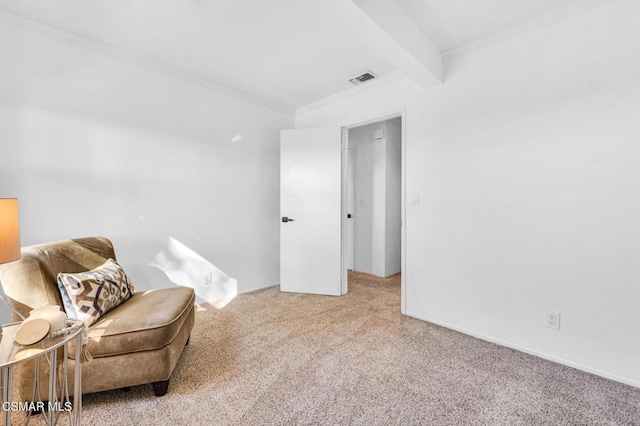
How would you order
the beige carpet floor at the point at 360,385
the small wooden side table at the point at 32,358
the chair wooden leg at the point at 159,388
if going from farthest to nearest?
1. the chair wooden leg at the point at 159,388
2. the beige carpet floor at the point at 360,385
3. the small wooden side table at the point at 32,358

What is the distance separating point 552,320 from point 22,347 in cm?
288

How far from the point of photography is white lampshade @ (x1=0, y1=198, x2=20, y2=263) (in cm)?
117

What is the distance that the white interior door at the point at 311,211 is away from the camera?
11.1 feet

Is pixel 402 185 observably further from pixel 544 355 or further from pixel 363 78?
pixel 544 355

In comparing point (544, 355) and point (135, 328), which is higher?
point (135, 328)

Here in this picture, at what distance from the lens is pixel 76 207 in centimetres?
227

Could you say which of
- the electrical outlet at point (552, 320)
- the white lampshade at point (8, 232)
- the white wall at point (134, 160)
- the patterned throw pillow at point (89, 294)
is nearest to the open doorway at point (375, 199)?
the white wall at point (134, 160)

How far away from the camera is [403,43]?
1.94 meters

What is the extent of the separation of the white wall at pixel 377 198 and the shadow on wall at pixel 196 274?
2.10 m

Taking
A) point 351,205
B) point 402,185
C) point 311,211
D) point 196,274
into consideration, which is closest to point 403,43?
point 402,185

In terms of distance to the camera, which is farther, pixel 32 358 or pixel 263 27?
pixel 263 27

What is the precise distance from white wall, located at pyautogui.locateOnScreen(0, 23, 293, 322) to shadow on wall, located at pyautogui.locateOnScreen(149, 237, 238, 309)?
0.05m

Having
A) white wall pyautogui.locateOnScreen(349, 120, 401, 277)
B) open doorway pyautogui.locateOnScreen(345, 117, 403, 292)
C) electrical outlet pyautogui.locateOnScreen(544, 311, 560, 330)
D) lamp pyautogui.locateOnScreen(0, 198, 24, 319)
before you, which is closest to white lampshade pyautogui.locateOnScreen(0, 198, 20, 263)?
lamp pyautogui.locateOnScreen(0, 198, 24, 319)

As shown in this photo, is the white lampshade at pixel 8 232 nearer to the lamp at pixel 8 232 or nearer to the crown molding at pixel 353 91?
the lamp at pixel 8 232
